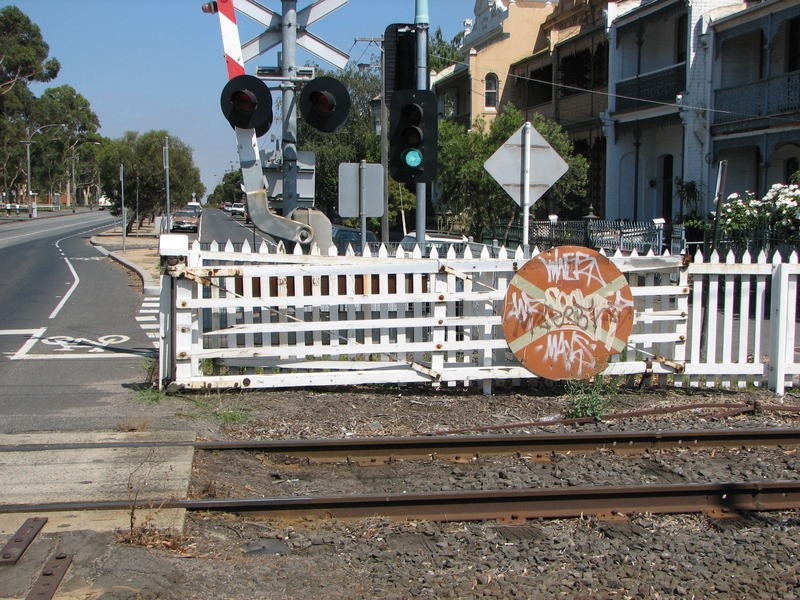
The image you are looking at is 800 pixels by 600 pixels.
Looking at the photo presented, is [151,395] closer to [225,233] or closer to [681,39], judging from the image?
[681,39]

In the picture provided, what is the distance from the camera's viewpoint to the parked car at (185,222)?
51.1 m

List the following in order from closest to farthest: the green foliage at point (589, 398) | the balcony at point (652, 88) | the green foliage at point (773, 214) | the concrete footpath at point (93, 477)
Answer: the concrete footpath at point (93, 477) < the green foliage at point (589, 398) < the green foliage at point (773, 214) < the balcony at point (652, 88)

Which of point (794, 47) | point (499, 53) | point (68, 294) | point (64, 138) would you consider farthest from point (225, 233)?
point (64, 138)

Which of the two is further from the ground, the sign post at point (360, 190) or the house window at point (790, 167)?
the house window at point (790, 167)

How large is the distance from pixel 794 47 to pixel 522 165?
56.5 ft

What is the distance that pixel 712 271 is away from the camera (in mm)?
8773

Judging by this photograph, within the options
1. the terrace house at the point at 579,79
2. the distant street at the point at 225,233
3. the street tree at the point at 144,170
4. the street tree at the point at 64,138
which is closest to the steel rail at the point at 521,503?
the distant street at the point at 225,233

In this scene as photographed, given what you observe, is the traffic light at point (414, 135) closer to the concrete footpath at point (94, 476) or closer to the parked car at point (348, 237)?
the concrete footpath at point (94, 476)

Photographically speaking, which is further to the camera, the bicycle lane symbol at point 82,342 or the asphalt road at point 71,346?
the bicycle lane symbol at point 82,342

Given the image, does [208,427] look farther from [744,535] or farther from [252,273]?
[744,535]

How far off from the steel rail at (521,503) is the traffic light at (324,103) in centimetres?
502

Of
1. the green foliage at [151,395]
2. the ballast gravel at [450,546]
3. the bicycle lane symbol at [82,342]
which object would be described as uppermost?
the bicycle lane symbol at [82,342]

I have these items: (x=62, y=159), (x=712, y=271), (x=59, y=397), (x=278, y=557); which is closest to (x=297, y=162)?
(x=59, y=397)

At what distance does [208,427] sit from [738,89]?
20.2 meters
